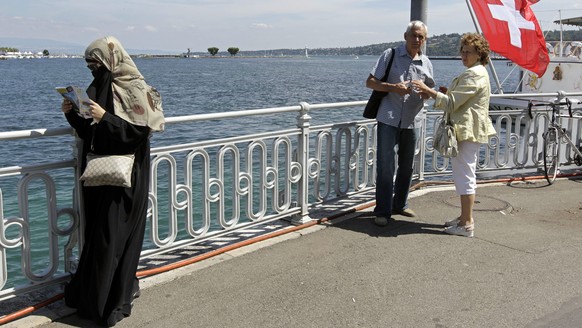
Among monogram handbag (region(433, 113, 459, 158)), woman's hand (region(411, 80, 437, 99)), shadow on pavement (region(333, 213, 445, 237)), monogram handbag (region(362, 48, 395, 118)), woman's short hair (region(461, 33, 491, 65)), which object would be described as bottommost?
shadow on pavement (region(333, 213, 445, 237))

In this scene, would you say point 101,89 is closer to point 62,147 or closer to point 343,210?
point 343,210

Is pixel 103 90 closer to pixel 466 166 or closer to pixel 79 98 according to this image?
pixel 79 98

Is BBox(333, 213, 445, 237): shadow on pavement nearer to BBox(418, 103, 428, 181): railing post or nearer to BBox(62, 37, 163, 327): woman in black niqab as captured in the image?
BBox(418, 103, 428, 181): railing post

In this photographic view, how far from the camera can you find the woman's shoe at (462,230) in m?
5.83

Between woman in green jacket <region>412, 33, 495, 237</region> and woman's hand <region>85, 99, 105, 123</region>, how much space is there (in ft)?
10.4

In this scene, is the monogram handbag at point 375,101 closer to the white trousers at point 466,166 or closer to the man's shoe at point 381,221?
the white trousers at point 466,166

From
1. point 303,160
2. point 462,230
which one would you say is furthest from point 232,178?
point 462,230

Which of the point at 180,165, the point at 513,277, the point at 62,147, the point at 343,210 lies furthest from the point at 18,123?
the point at 513,277

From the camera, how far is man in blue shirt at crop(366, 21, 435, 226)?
5875mm

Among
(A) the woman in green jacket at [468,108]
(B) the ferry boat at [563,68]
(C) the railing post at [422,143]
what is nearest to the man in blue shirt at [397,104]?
(A) the woman in green jacket at [468,108]

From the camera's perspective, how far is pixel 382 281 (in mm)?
4676

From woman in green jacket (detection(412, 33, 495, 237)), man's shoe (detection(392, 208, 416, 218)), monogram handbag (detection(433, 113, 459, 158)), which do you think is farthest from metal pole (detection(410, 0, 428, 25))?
man's shoe (detection(392, 208, 416, 218))

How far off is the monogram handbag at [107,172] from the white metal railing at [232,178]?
0.45m

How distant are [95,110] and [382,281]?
8.39 ft
